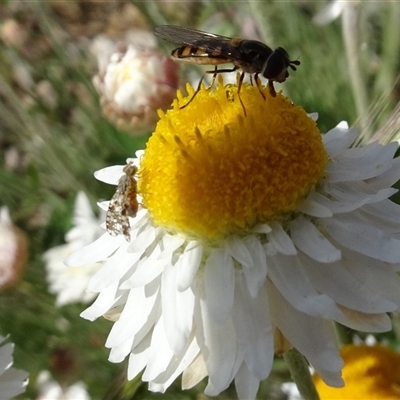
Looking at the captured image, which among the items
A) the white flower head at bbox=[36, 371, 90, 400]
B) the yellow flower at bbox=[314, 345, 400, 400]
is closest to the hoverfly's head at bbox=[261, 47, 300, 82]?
the yellow flower at bbox=[314, 345, 400, 400]

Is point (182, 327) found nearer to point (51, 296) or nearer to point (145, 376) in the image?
point (145, 376)

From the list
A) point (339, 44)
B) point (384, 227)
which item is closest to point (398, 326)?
point (384, 227)

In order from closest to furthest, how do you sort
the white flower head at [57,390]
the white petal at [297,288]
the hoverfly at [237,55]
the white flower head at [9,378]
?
the white petal at [297,288] → the hoverfly at [237,55] → the white flower head at [9,378] → the white flower head at [57,390]

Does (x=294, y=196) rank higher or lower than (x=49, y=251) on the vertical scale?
higher

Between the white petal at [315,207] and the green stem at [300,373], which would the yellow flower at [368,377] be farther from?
the white petal at [315,207]

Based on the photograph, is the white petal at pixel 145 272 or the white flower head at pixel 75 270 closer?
the white petal at pixel 145 272

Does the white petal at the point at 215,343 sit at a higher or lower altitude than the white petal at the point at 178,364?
higher

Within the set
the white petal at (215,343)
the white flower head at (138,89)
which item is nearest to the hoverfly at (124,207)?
the white petal at (215,343)
